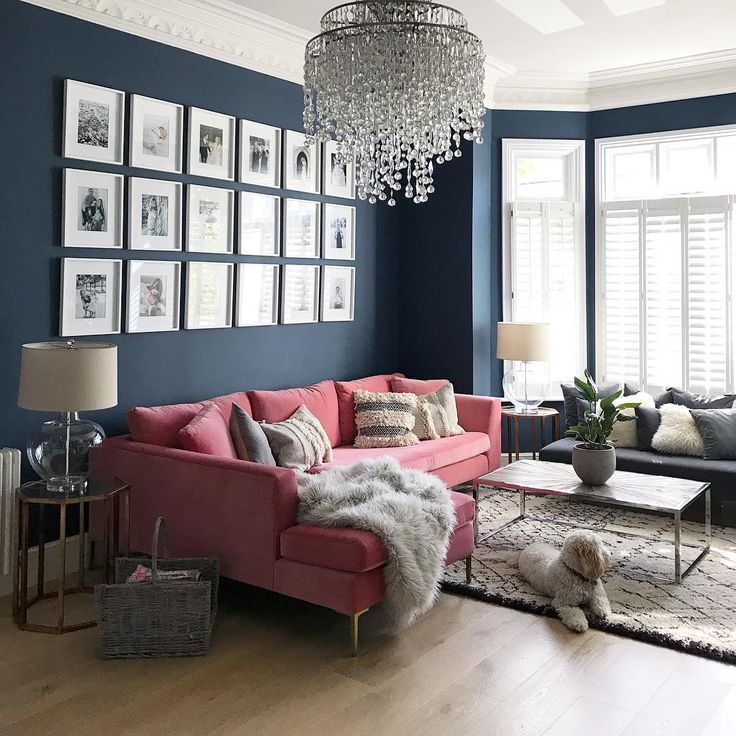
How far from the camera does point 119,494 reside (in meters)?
3.93

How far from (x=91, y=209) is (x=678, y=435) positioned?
3.87 meters

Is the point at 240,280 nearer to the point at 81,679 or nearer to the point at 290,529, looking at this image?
the point at 290,529

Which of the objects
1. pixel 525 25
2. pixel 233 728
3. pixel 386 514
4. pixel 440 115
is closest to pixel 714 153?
pixel 525 25

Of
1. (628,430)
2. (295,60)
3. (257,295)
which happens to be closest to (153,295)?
(257,295)

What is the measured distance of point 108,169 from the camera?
4254 millimetres

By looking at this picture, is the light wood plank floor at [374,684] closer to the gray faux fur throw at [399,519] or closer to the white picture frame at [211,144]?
the gray faux fur throw at [399,519]

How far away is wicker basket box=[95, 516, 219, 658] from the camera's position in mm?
3234

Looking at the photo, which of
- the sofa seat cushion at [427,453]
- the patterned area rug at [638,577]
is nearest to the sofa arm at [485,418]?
the sofa seat cushion at [427,453]

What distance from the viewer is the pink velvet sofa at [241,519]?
3.31 m

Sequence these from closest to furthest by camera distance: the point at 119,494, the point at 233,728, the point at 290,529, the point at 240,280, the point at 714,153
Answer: the point at 233,728 < the point at 290,529 < the point at 119,494 < the point at 240,280 < the point at 714,153

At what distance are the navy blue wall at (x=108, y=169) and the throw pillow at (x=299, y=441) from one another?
56 cm

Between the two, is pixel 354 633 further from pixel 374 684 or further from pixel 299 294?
pixel 299 294

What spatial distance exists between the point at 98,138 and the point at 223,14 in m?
1.11

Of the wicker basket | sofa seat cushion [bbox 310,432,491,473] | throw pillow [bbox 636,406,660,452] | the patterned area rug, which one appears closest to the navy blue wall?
sofa seat cushion [bbox 310,432,491,473]
